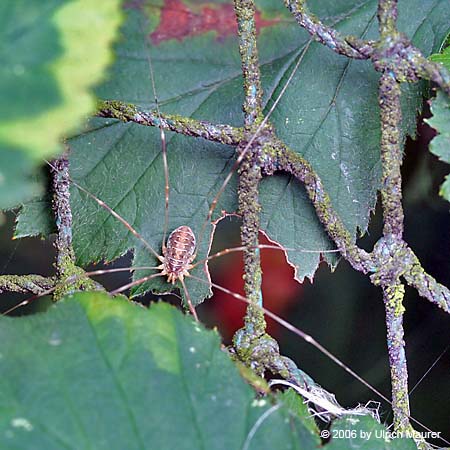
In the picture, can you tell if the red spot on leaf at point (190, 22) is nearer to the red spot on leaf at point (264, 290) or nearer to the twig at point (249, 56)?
the twig at point (249, 56)

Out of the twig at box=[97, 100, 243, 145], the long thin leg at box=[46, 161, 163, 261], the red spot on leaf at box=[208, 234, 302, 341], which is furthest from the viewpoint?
the red spot on leaf at box=[208, 234, 302, 341]

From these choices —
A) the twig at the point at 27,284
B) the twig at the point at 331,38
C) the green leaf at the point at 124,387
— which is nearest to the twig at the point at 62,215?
the twig at the point at 27,284

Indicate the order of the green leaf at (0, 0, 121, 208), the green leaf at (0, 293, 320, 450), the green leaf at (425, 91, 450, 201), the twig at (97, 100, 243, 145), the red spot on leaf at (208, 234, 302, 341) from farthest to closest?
the red spot on leaf at (208, 234, 302, 341) → the twig at (97, 100, 243, 145) → the green leaf at (425, 91, 450, 201) → the green leaf at (0, 293, 320, 450) → the green leaf at (0, 0, 121, 208)

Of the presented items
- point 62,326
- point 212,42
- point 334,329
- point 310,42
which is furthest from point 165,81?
point 334,329

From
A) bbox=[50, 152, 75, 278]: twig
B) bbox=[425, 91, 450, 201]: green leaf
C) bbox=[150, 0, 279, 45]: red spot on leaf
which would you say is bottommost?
bbox=[50, 152, 75, 278]: twig

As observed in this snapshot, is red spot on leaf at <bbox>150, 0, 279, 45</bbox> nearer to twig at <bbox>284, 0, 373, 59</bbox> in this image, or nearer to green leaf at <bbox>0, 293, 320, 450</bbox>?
twig at <bbox>284, 0, 373, 59</bbox>

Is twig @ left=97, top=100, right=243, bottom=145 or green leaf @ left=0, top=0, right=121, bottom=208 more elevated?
green leaf @ left=0, top=0, right=121, bottom=208

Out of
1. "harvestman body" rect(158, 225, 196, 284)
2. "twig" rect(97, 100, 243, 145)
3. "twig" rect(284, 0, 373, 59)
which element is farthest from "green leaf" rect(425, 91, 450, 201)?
"harvestman body" rect(158, 225, 196, 284)
